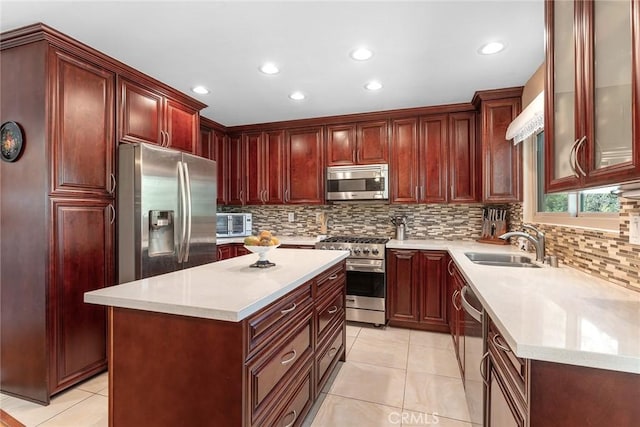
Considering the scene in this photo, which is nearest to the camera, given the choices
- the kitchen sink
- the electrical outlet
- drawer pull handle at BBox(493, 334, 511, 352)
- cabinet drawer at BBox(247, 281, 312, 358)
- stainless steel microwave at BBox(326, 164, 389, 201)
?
drawer pull handle at BBox(493, 334, 511, 352)

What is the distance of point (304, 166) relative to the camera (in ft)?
12.8

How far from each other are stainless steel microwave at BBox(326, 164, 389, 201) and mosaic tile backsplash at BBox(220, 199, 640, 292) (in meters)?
0.41

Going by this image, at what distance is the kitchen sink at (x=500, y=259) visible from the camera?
7.34ft

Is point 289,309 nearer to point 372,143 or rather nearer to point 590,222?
point 590,222

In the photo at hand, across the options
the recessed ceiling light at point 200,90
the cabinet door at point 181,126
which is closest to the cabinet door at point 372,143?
the recessed ceiling light at point 200,90

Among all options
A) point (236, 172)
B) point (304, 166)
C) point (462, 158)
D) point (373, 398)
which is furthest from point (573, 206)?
point (236, 172)

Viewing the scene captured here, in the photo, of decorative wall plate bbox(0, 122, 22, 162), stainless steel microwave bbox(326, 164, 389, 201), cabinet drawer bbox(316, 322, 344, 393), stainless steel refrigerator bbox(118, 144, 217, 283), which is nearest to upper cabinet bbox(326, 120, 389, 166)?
stainless steel microwave bbox(326, 164, 389, 201)

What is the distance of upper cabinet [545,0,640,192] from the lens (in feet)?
2.83

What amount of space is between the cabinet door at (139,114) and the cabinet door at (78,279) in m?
0.61

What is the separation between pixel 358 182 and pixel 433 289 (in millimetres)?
1419

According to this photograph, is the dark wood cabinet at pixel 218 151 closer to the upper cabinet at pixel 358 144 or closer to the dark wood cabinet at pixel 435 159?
the upper cabinet at pixel 358 144

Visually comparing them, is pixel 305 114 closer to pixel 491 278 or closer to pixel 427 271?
pixel 427 271

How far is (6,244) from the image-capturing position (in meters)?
2.05

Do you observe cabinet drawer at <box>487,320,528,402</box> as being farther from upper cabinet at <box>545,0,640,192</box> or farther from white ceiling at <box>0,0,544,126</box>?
white ceiling at <box>0,0,544,126</box>
